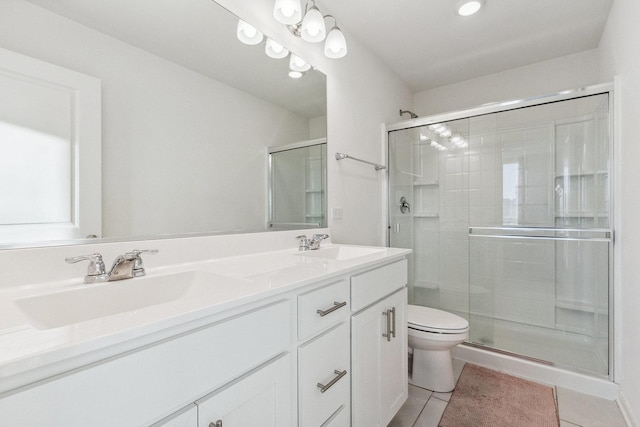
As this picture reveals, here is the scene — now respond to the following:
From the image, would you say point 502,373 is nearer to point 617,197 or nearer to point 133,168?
point 617,197

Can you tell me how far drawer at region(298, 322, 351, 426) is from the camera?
2.90 ft


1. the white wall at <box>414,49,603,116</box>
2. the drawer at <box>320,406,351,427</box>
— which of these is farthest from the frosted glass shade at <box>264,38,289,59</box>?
the white wall at <box>414,49,603,116</box>

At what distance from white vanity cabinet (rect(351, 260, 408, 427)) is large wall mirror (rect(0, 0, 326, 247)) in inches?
24.6

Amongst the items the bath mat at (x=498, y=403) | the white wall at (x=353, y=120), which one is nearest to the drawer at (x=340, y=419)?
the bath mat at (x=498, y=403)

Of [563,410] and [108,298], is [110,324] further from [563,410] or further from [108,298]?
[563,410]

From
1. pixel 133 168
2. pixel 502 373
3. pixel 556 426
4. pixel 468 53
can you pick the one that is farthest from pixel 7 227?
pixel 468 53

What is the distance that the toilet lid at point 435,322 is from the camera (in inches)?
67.9

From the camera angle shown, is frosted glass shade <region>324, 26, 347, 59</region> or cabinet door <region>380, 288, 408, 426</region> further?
frosted glass shade <region>324, 26, 347, 59</region>

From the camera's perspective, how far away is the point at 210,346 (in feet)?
2.09

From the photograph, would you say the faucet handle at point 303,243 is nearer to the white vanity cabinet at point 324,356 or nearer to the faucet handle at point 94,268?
the white vanity cabinet at point 324,356

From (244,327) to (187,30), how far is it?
1.17 meters

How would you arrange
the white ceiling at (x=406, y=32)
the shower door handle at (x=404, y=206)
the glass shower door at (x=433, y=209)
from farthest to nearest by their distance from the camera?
the shower door handle at (x=404, y=206)
the glass shower door at (x=433, y=209)
the white ceiling at (x=406, y=32)

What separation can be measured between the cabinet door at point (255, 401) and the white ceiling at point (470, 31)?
203 centimetres

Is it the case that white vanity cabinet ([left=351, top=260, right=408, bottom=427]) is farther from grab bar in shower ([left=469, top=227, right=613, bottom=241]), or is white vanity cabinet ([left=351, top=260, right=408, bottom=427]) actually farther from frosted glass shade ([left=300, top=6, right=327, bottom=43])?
frosted glass shade ([left=300, top=6, right=327, bottom=43])
